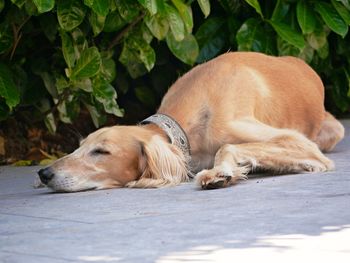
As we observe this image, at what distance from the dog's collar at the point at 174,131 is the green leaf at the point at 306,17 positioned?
205 cm

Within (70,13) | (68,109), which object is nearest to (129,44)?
(68,109)

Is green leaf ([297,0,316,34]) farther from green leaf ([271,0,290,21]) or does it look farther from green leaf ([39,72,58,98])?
green leaf ([39,72,58,98])

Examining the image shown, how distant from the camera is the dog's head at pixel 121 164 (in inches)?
209

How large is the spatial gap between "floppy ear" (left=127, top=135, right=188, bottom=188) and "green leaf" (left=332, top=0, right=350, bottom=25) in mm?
2409

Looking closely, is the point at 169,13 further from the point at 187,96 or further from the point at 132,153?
the point at 132,153

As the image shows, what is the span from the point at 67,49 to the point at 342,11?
2.17 metres

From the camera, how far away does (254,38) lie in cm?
746

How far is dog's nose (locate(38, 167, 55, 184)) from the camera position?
17.1 feet

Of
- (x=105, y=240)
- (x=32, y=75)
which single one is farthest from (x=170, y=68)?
(x=105, y=240)

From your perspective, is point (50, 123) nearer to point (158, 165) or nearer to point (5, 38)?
point (5, 38)

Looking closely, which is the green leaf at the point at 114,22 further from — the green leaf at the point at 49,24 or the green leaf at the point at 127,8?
the green leaf at the point at 49,24

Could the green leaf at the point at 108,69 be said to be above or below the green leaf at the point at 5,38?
below

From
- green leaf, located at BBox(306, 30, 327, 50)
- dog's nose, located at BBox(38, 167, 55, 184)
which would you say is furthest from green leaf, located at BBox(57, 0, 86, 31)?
green leaf, located at BBox(306, 30, 327, 50)

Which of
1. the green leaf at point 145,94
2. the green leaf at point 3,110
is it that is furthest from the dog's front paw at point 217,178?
the green leaf at point 145,94
